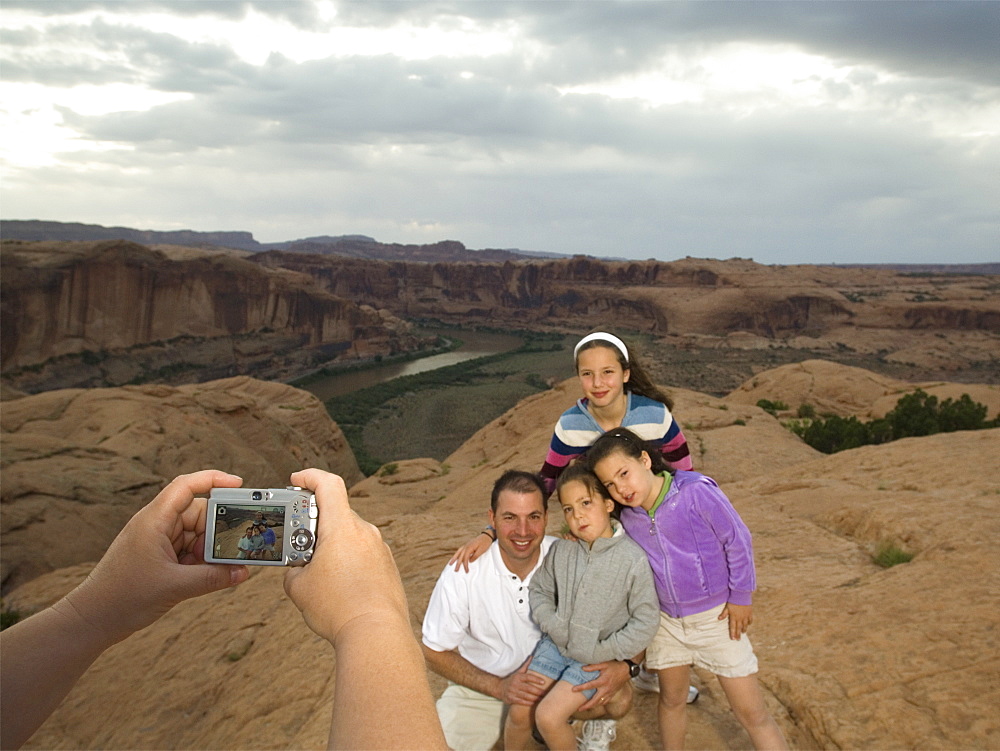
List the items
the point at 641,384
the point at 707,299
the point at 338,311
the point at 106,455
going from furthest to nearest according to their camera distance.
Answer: the point at 707,299, the point at 338,311, the point at 106,455, the point at 641,384

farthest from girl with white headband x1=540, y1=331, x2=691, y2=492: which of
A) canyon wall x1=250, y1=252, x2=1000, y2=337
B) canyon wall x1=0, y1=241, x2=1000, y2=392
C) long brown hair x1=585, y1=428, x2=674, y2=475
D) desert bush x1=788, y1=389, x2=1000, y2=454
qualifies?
canyon wall x1=250, y1=252, x2=1000, y2=337

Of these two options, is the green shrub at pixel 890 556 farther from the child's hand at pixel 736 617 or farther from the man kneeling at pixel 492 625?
the man kneeling at pixel 492 625

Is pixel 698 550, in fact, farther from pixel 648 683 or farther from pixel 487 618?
pixel 648 683

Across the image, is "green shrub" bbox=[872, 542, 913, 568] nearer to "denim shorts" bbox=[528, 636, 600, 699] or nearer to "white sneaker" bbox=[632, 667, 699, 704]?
"white sneaker" bbox=[632, 667, 699, 704]

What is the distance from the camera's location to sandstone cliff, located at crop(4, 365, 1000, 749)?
3387 millimetres

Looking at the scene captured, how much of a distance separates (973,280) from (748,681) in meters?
108

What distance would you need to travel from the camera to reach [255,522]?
1.53m

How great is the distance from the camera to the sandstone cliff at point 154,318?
1430 inches

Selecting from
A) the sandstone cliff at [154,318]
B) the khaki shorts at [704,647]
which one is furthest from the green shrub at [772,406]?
the sandstone cliff at [154,318]

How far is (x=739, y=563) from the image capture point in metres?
2.94

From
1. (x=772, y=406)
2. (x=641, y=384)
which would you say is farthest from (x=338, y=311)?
(x=641, y=384)

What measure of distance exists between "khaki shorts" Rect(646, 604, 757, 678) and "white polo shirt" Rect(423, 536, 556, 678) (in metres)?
0.70

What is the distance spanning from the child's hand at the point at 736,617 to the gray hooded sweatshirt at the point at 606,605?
0.36 meters

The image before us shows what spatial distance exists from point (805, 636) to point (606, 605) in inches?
87.6
